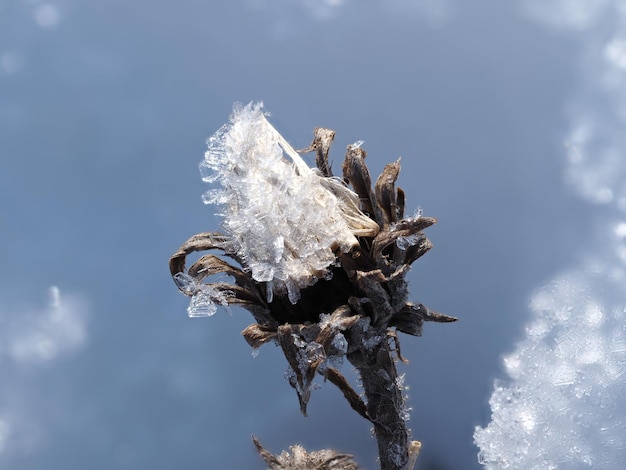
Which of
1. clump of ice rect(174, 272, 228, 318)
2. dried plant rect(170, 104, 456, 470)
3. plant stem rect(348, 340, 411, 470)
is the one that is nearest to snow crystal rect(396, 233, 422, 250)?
dried plant rect(170, 104, 456, 470)

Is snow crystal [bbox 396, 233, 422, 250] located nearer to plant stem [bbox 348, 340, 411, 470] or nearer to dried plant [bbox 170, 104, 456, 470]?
dried plant [bbox 170, 104, 456, 470]

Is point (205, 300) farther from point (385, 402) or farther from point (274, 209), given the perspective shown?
point (385, 402)

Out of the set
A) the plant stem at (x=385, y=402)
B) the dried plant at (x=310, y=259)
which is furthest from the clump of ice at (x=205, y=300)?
the plant stem at (x=385, y=402)

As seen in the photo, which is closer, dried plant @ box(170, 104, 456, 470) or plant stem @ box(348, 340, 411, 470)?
dried plant @ box(170, 104, 456, 470)

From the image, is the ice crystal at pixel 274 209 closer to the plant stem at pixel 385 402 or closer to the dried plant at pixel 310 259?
the dried plant at pixel 310 259

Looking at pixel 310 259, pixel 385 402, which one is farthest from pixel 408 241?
pixel 385 402

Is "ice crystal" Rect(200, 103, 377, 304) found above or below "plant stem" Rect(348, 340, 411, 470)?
above
